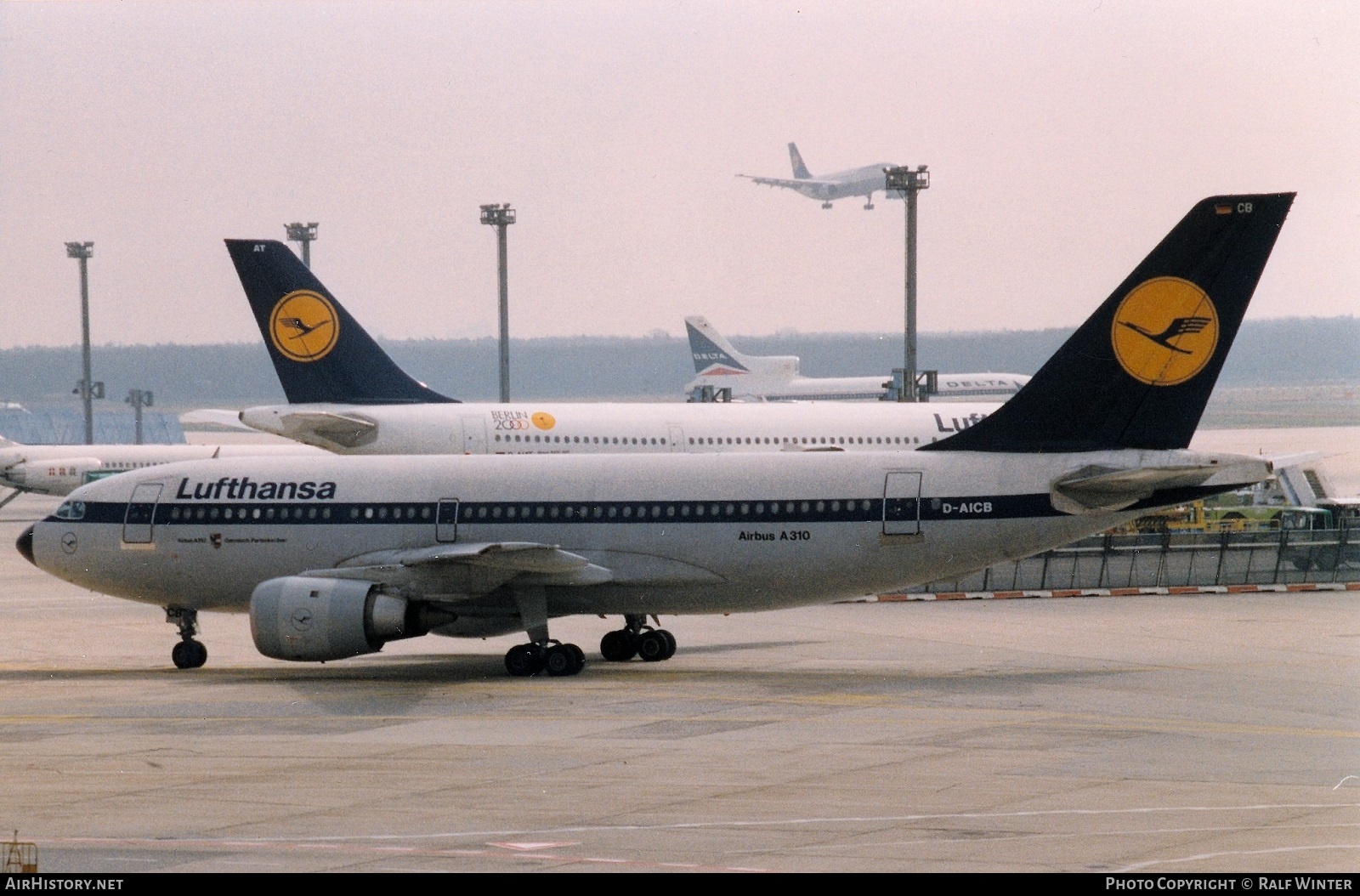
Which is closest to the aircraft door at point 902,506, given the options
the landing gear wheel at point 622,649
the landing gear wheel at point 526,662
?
the landing gear wheel at point 622,649

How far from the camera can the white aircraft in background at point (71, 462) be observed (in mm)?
78250

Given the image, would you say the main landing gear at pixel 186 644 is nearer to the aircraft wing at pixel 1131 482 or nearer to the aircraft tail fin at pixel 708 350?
the aircraft wing at pixel 1131 482

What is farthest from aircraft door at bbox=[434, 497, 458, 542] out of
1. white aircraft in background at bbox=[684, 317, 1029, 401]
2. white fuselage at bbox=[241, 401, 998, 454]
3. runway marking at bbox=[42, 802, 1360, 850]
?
white aircraft in background at bbox=[684, 317, 1029, 401]

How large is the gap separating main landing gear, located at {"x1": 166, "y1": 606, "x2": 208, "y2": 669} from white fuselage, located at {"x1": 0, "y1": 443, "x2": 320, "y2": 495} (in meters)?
43.6

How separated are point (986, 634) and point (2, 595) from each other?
90.5ft

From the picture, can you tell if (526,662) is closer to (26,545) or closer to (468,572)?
(468,572)

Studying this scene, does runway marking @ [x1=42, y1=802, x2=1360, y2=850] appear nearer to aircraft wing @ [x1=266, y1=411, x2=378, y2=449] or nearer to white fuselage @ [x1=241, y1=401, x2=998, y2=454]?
white fuselage @ [x1=241, y1=401, x2=998, y2=454]

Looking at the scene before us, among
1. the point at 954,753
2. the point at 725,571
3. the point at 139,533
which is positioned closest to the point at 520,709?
the point at 725,571

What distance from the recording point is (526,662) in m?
30.6

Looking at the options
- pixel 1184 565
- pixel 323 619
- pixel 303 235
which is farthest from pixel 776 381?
pixel 323 619

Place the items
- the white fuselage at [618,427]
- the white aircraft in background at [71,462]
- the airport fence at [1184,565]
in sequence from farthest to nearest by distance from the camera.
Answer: the white aircraft in background at [71,462]
the white fuselage at [618,427]
the airport fence at [1184,565]

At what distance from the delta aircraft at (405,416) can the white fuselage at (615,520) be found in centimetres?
1435

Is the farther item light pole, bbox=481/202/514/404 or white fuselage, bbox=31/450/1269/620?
light pole, bbox=481/202/514/404

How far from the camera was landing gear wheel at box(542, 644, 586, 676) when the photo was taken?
30.5m
